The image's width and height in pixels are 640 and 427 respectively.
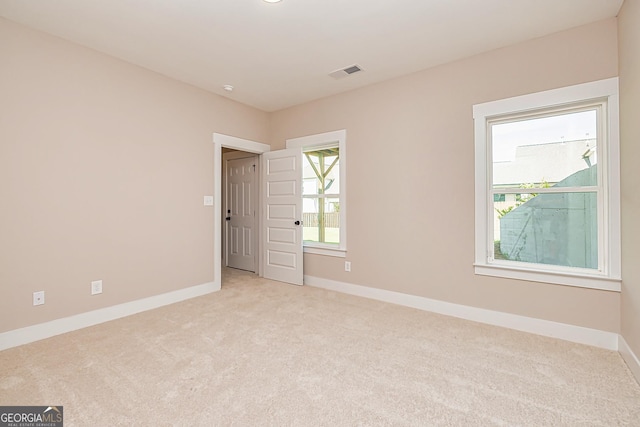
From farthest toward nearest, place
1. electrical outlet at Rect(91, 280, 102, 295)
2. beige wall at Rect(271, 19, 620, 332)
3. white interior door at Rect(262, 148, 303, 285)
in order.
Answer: white interior door at Rect(262, 148, 303, 285) → electrical outlet at Rect(91, 280, 102, 295) → beige wall at Rect(271, 19, 620, 332)

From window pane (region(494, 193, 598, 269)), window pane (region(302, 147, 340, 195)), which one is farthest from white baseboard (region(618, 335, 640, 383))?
window pane (region(302, 147, 340, 195))

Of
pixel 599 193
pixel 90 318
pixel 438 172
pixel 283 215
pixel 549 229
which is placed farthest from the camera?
pixel 283 215

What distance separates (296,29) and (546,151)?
253cm

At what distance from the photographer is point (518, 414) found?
5.28 ft

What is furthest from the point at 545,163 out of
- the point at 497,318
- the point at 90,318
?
the point at 90,318

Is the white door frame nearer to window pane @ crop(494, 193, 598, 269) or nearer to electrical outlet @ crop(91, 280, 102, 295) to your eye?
electrical outlet @ crop(91, 280, 102, 295)

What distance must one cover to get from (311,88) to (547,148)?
8.76ft

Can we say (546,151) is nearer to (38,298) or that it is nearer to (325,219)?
(325,219)

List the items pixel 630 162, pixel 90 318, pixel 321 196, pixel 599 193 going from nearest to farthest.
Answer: pixel 630 162, pixel 599 193, pixel 90 318, pixel 321 196

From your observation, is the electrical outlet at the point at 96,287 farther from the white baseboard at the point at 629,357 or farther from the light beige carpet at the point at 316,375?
the white baseboard at the point at 629,357

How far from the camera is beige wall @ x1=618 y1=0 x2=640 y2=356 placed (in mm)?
1972

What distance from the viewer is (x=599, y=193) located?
247 cm

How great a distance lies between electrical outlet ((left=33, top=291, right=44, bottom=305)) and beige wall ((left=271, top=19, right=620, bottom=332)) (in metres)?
2.90

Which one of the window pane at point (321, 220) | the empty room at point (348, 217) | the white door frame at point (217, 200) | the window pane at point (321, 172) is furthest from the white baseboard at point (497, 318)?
the white door frame at point (217, 200)
